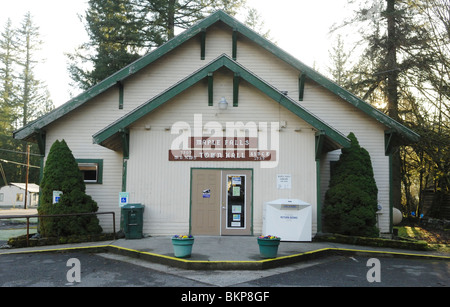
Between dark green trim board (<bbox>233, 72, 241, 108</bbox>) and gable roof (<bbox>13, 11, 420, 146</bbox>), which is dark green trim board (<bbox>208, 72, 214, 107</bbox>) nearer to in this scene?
dark green trim board (<bbox>233, 72, 241, 108</bbox>)

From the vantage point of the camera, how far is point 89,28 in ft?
78.8

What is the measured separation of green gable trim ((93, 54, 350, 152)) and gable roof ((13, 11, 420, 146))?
2440 millimetres

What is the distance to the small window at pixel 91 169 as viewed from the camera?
13401 mm

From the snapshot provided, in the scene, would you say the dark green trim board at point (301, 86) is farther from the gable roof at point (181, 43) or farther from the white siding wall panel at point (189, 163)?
the white siding wall panel at point (189, 163)

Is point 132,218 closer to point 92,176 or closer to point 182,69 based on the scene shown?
point 92,176

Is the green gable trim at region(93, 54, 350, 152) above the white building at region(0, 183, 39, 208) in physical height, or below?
above

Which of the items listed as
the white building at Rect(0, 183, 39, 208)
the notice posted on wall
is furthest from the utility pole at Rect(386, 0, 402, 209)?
the white building at Rect(0, 183, 39, 208)

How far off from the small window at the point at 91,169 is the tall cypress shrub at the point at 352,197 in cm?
786

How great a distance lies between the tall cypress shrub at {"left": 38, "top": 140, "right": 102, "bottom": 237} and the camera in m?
11.5

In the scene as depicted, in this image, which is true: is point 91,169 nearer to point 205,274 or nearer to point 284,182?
point 284,182

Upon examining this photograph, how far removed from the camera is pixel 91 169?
13531 millimetres

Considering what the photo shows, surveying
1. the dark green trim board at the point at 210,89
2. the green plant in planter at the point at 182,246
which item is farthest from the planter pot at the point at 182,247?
the dark green trim board at the point at 210,89
